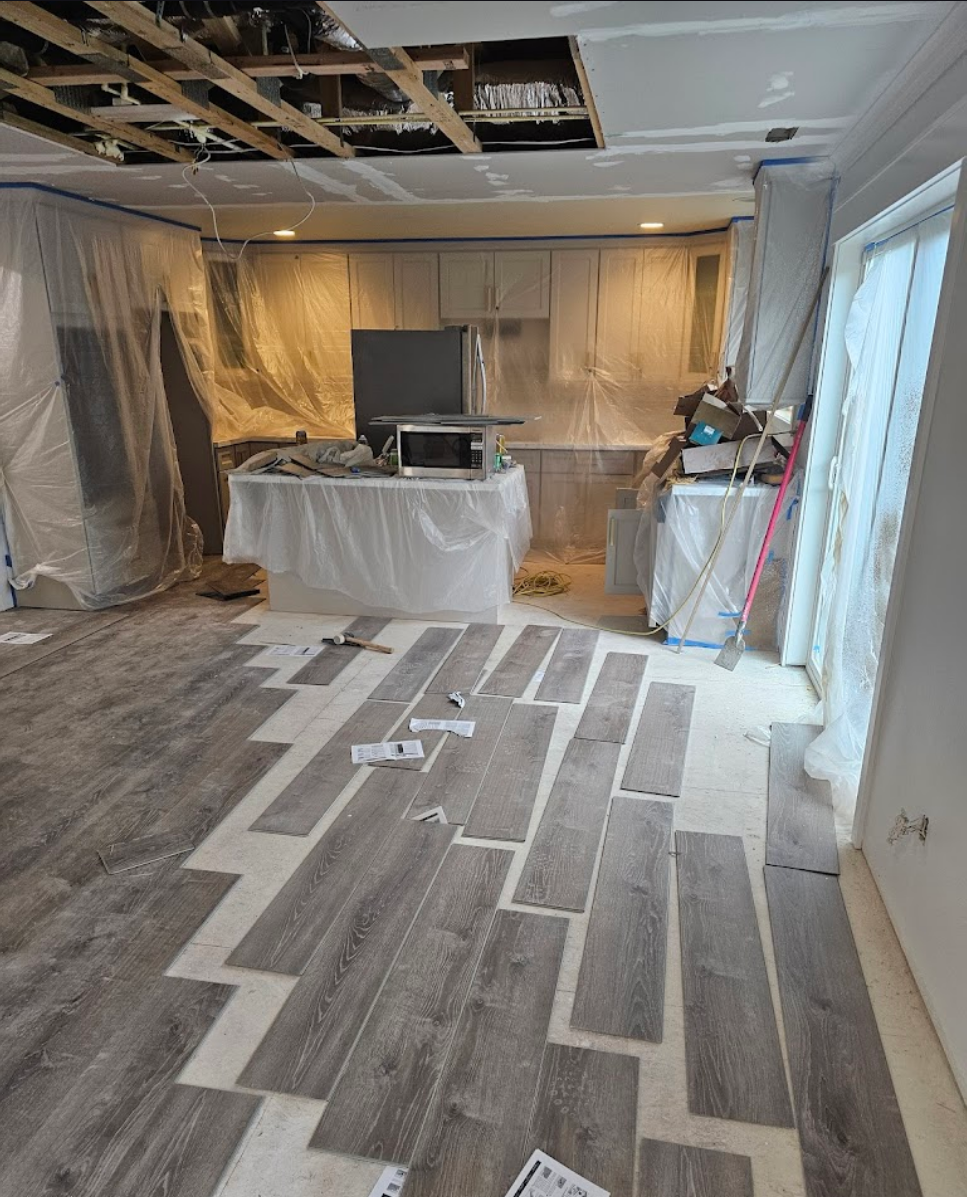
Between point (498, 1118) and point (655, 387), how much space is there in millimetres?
5026

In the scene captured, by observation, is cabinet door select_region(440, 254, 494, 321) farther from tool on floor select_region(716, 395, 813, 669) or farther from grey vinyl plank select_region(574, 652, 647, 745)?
grey vinyl plank select_region(574, 652, 647, 745)

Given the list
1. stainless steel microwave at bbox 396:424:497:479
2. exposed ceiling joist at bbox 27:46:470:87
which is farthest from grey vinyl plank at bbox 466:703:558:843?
exposed ceiling joist at bbox 27:46:470:87

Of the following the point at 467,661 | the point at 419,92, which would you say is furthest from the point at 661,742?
the point at 419,92

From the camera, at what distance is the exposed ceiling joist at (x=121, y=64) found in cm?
198

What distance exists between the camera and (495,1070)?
1.65 meters

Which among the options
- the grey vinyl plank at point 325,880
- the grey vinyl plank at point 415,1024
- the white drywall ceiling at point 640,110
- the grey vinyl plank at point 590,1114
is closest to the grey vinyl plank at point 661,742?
the grey vinyl plank at point 415,1024

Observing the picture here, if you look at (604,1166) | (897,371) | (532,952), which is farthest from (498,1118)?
(897,371)

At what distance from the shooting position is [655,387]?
5.68 m

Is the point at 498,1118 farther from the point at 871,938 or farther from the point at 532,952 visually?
the point at 871,938

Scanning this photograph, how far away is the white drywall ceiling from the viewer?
5.78ft

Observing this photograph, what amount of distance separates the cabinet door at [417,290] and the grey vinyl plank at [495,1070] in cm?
486

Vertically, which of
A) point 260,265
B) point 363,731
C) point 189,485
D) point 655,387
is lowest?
point 363,731

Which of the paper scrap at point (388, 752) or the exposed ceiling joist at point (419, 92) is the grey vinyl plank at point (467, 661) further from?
the exposed ceiling joist at point (419, 92)

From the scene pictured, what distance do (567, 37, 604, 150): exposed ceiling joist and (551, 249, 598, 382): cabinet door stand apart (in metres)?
2.56
